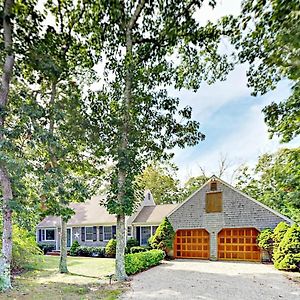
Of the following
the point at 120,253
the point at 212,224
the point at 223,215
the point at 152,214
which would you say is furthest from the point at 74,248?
the point at 120,253

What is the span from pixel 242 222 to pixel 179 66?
33.6ft

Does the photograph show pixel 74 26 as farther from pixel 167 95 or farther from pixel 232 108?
pixel 232 108

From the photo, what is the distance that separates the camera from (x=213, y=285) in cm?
959

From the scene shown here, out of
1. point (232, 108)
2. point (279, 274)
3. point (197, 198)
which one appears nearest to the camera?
point (279, 274)

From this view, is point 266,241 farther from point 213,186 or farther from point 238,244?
point 213,186

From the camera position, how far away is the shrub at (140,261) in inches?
460

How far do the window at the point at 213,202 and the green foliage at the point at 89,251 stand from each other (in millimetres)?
7771

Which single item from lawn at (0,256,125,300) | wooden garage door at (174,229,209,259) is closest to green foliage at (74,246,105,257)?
wooden garage door at (174,229,209,259)

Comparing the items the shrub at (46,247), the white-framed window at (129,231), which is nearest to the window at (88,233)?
the white-framed window at (129,231)

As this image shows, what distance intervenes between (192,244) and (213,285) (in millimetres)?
8722

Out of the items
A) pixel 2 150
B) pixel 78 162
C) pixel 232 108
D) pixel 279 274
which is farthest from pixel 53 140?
pixel 279 274

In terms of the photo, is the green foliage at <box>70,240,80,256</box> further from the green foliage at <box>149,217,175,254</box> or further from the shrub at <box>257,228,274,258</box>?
the shrub at <box>257,228,274,258</box>

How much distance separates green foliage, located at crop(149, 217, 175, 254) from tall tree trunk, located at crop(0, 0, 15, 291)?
31.7ft

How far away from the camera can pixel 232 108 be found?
14070mm
